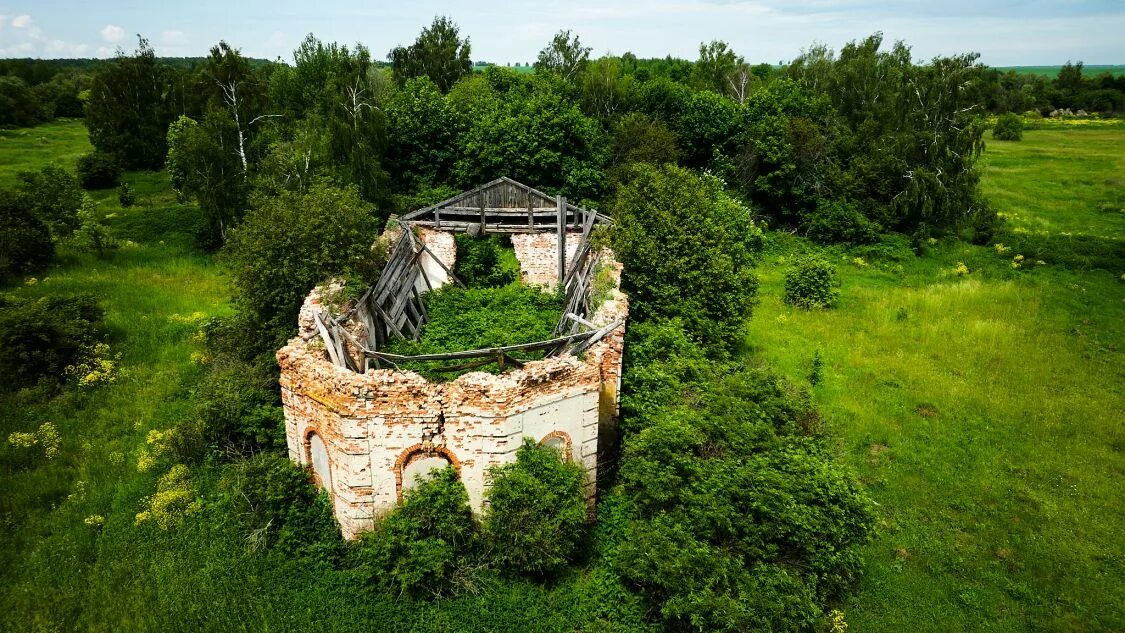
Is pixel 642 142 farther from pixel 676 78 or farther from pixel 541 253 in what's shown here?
pixel 676 78

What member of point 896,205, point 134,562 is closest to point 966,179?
point 896,205

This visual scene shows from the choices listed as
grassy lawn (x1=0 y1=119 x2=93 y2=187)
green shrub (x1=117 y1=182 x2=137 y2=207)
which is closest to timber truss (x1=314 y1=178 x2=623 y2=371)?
green shrub (x1=117 y1=182 x2=137 y2=207)

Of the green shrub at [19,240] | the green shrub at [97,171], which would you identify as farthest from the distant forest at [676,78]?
the green shrub at [19,240]

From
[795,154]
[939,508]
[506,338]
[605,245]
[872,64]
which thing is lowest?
[939,508]

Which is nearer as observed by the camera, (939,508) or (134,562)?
(134,562)

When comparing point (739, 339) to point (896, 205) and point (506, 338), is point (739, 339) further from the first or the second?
point (896, 205)

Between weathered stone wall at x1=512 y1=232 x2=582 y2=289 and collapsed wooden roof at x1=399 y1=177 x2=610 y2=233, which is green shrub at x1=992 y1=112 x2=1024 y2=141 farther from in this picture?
weathered stone wall at x1=512 y1=232 x2=582 y2=289
